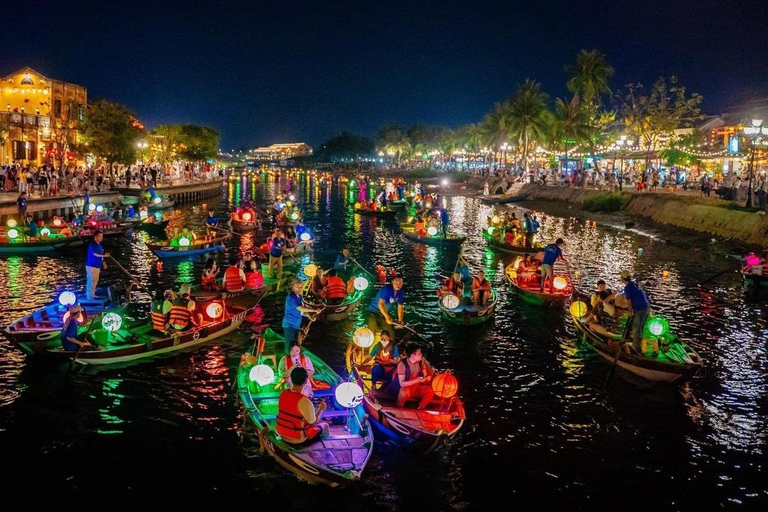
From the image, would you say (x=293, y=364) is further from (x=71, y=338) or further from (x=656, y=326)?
(x=656, y=326)

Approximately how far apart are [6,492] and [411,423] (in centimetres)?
720

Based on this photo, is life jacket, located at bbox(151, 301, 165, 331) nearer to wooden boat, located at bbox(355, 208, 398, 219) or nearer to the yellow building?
wooden boat, located at bbox(355, 208, 398, 219)

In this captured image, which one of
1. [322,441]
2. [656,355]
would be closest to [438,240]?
[656,355]

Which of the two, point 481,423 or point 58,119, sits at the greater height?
point 58,119

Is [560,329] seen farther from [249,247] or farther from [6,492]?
[249,247]

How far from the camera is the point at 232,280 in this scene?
77.8ft

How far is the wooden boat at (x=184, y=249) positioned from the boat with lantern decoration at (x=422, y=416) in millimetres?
22800

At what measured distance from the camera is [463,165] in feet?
501

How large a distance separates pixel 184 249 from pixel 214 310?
53.1 ft

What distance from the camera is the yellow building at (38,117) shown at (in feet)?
215

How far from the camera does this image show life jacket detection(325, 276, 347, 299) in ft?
73.5

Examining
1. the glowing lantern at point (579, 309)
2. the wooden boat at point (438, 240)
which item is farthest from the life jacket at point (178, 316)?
the wooden boat at point (438, 240)

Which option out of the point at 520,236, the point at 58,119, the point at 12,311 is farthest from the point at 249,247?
the point at 58,119

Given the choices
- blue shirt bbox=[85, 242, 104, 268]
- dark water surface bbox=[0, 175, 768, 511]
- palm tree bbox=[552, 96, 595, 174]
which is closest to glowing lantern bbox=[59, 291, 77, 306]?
dark water surface bbox=[0, 175, 768, 511]
